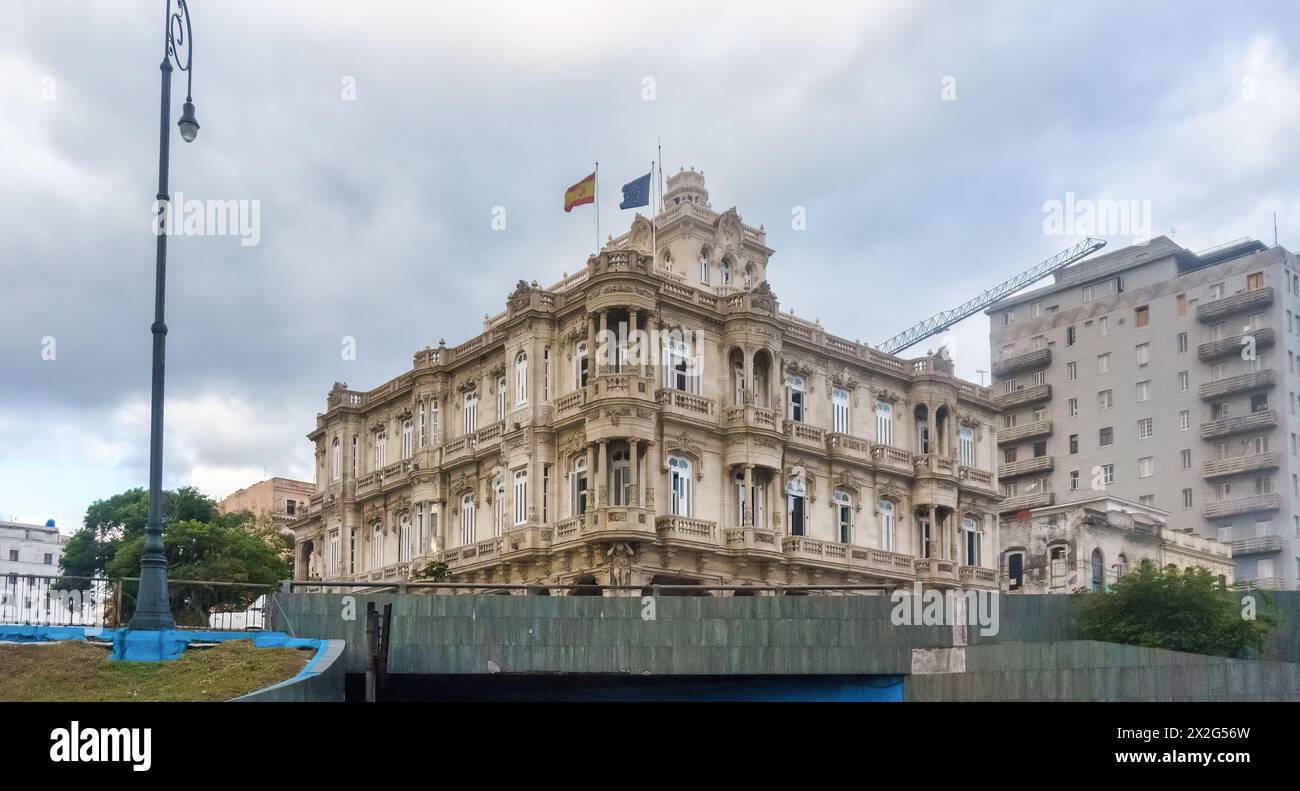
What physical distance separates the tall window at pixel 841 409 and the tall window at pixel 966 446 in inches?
297

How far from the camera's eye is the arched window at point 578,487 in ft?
173

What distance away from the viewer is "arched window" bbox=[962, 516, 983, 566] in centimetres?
6410

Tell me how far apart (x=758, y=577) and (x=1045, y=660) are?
19137mm

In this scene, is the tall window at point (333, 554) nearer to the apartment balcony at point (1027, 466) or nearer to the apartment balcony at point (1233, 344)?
the apartment balcony at point (1027, 466)

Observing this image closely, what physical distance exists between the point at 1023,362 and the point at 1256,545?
20023mm

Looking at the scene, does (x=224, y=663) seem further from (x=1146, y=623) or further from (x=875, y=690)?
(x=1146, y=623)

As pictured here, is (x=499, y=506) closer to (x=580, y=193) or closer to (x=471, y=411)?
(x=471, y=411)

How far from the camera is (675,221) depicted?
60625mm

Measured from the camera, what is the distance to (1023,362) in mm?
100688

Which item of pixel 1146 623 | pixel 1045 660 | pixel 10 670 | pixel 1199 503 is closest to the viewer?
pixel 10 670

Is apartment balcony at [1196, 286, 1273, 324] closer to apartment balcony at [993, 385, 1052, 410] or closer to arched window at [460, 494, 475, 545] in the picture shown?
apartment balcony at [993, 385, 1052, 410]

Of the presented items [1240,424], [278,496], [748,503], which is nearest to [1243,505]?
[1240,424]

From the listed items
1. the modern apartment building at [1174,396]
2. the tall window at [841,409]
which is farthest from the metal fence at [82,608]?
the modern apartment building at [1174,396]
